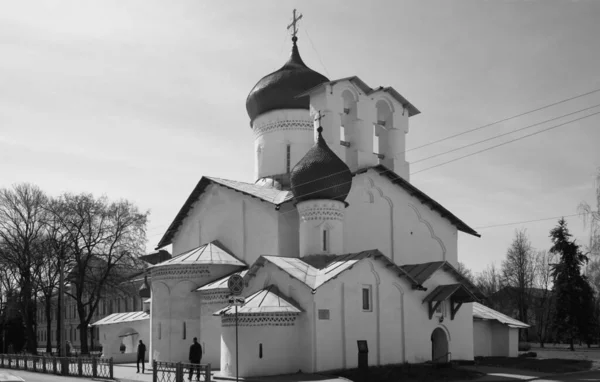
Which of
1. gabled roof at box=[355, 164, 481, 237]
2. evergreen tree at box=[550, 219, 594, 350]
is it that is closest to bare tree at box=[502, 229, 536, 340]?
evergreen tree at box=[550, 219, 594, 350]

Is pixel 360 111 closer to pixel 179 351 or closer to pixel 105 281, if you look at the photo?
pixel 179 351

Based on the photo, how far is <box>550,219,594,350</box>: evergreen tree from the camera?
135ft

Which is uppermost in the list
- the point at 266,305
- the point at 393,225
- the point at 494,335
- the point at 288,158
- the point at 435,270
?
the point at 288,158

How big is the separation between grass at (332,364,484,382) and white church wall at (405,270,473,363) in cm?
192

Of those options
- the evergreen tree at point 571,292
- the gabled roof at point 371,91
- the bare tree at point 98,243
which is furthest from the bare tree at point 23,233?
the evergreen tree at point 571,292

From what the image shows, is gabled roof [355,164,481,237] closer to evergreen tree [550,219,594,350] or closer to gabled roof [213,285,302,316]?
gabled roof [213,285,302,316]

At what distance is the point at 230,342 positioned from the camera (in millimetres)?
20016

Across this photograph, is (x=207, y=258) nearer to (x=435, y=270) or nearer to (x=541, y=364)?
(x=435, y=270)

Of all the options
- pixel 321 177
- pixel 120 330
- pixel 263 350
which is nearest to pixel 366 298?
pixel 263 350

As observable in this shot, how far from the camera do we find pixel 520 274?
51.2 metres

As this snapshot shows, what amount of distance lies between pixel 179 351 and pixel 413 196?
1168cm

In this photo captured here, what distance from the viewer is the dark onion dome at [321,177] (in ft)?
75.6

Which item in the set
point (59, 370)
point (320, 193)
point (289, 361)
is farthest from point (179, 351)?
point (320, 193)

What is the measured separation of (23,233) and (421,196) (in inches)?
896
